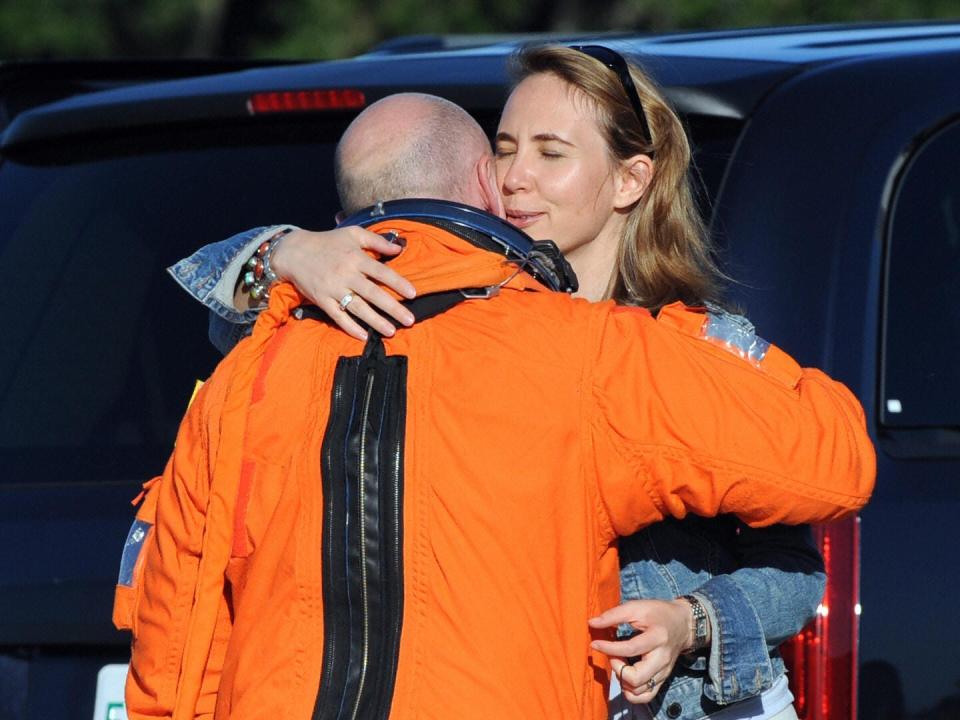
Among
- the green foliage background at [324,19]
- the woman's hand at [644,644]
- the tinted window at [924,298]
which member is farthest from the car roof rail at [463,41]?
the green foliage background at [324,19]

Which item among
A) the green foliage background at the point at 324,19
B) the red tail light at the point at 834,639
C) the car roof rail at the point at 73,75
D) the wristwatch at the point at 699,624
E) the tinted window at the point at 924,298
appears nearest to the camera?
the wristwatch at the point at 699,624

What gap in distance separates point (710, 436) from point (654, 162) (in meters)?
0.68

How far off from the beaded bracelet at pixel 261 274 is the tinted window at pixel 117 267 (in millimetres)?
473

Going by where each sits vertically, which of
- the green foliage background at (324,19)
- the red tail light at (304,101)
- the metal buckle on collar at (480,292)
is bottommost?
the metal buckle on collar at (480,292)

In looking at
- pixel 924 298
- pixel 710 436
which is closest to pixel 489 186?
pixel 710 436

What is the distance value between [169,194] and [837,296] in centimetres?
124

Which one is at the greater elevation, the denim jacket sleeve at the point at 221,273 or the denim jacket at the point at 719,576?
the denim jacket sleeve at the point at 221,273

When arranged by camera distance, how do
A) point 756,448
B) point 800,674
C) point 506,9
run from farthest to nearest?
point 506,9 → point 800,674 → point 756,448

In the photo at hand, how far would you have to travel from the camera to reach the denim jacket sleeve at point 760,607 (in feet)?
7.09

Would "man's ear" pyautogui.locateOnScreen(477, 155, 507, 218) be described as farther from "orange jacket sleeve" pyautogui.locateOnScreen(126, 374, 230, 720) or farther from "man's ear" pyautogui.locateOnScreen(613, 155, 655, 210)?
"orange jacket sleeve" pyautogui.locateOnScreen(126, 374, 230, 720)

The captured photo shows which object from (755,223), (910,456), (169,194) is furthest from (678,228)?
(169,194)

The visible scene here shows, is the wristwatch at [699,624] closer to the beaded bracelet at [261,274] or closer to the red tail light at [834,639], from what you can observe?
the red tail light at [834,639]

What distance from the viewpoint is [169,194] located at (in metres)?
3.01

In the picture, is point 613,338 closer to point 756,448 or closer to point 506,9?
point 756,448
